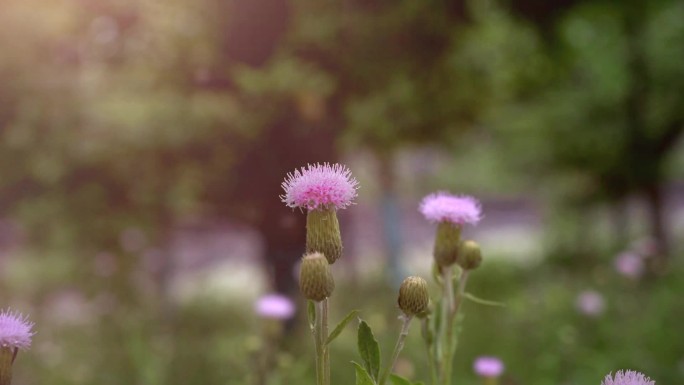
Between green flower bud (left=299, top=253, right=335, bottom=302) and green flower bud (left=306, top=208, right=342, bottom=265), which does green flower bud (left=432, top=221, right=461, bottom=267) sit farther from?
green flower bud (left=299, top=253, right=335, bottom=302)

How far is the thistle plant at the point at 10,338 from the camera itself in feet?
3.79

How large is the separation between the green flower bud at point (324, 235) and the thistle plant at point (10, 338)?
467mm

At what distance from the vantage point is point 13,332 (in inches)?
45.6

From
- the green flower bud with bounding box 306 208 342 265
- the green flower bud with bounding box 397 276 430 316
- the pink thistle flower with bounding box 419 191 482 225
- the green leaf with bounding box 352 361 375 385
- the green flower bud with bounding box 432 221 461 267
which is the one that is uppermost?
the pink thistle flower with bounding box 419 191 482 225

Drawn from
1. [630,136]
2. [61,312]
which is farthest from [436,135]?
[61,312]

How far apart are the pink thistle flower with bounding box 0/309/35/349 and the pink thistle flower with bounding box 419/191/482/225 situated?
87cm

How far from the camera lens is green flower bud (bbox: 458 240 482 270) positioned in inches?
66.9

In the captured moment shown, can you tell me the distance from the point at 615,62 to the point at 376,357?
363 inches

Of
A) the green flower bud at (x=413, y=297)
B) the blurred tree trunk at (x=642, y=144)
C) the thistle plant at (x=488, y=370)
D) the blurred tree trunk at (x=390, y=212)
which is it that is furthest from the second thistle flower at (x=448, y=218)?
the blurred tree trunk at (x=390, y=212)

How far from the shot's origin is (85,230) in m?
6.60

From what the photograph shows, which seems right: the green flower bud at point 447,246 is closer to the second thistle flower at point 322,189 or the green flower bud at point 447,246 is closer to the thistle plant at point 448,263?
the thistle plant at point 448,263

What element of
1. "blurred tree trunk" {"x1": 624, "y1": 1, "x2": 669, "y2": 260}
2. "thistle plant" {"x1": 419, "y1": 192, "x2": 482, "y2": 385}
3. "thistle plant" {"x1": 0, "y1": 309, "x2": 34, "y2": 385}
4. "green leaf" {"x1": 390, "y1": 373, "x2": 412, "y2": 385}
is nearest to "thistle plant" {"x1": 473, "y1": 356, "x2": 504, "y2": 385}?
"thistle plant" {"x1": 419, "y1": 192, "x2": 482, "y2": 385}

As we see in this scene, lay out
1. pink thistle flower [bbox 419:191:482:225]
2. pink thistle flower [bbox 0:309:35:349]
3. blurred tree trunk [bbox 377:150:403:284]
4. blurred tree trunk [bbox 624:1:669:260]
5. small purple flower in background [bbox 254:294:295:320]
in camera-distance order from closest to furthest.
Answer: pink thistle flower [bbox 0:309:35:349], pink thistle flower [bbox 419:191:482:225], small purple flower in background [bbox 254:294:295:320], blurred tree trunk [bbox 624:1:669:260], blurred tree trunk [bbox 377:150:403:284]

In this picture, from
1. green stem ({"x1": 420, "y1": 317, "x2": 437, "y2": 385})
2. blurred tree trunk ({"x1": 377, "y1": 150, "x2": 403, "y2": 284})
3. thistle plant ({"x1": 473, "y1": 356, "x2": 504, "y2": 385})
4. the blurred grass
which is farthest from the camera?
blurred tree trunk ({"x1": 377, "y1": 150, "x2": 403, "y2": 284})
